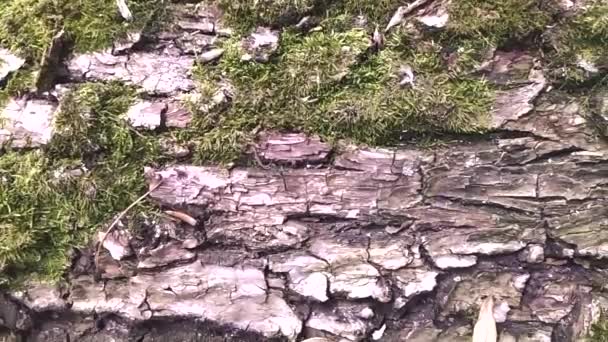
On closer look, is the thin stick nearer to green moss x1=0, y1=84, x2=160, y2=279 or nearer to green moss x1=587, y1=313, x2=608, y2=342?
green moss x1=0, y1=84, x2=160, y2=279

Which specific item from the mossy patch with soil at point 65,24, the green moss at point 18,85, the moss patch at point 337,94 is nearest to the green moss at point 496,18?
the moss patch at point 337,94

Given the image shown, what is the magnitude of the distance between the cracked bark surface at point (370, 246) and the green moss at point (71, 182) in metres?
0.08

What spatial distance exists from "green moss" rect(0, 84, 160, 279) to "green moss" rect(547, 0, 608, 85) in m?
1.30

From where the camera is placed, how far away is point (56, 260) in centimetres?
217

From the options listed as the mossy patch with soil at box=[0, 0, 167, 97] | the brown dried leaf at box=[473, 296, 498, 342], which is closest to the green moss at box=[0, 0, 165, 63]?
the mossy patch with soil at box=[0, 0, 167, 97]

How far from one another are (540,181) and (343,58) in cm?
72


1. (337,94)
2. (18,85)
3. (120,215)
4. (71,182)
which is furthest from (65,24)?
(337,94)

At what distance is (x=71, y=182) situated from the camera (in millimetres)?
2182

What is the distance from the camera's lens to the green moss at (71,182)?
7.11 feet

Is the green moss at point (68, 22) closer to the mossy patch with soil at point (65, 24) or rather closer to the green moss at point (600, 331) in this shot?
the mossy patch with soil at point (65, 24)

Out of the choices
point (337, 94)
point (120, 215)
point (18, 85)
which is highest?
point (337, 94)

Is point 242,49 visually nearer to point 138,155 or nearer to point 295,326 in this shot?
point 138,155

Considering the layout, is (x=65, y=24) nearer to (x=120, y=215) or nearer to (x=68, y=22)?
(x=68, y=22)

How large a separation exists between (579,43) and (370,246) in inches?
35.7
